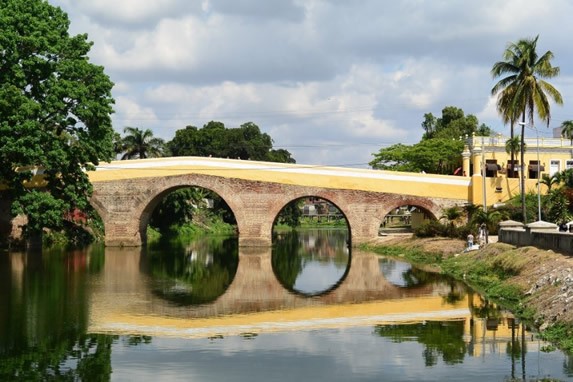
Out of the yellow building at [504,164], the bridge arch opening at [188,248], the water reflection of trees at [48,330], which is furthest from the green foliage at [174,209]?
the water reflection of trees at [48,330]

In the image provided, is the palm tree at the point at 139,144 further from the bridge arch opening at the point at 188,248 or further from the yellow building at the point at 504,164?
the yellow building at the point at 504,164

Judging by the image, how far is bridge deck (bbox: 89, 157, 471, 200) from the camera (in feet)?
114

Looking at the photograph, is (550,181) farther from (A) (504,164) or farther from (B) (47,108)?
(B) (47,108)

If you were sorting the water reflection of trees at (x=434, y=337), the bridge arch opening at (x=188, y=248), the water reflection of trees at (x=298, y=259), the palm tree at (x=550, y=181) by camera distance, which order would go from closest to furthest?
the water reflection of trees at (x=434, y=337) < the bridge arch opening at (x=188, y=248) < the water reflection of trees at (x=298, y=259) < the palm tree at (x=550, y=181)

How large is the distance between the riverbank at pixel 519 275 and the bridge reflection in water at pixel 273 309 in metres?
0.62

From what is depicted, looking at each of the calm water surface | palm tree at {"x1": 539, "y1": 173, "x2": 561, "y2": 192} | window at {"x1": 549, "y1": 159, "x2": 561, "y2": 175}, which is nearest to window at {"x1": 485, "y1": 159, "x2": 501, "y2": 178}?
palm tree at {"x1": 539, "y1": 173, "x2": 561, "y2": 192}

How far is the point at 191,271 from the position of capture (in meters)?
24.5

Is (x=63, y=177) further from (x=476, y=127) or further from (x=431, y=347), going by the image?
(x=476, y=127)

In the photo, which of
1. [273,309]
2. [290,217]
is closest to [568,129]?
[290,217]

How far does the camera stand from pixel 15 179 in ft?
91.8

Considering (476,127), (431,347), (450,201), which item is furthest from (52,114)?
(476,127)

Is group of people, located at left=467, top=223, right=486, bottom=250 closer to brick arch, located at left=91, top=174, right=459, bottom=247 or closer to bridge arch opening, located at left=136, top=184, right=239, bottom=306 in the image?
bridge arch opening, located at left=136, top=184, right=239, bottom=306

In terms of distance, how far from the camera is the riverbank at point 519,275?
40.0 ft

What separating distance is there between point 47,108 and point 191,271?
7945 millimetres
